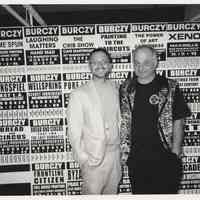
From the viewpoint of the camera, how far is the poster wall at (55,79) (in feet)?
9.02

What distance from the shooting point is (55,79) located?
280cm

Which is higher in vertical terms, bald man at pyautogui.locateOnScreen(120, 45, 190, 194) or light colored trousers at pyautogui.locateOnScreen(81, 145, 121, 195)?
bald man at pyautogui.locateOnScreen(120, 45, 190, 194)

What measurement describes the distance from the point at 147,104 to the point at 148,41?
38.4 inches

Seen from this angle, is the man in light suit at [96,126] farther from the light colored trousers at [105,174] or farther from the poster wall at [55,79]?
the poster wall at [55,79]

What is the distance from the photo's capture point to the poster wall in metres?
2.75

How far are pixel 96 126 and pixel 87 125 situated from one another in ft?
0.26

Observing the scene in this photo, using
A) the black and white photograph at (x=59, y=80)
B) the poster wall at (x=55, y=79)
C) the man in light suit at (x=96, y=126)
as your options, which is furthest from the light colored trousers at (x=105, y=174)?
the poster wall at (x=55, y=79)

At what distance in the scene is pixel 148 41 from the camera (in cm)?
278

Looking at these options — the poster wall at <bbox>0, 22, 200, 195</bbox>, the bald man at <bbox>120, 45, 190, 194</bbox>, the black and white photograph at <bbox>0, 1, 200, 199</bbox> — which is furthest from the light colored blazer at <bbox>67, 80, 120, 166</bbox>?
the poster wall at <bbox>0, 22, 200, 195</bbox>

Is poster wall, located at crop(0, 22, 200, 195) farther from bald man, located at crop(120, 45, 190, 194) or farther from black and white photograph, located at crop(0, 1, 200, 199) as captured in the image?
bald man, located at crop(120, 45, 190, 194)

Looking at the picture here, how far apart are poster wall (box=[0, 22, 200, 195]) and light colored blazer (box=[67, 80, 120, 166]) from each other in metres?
0.72

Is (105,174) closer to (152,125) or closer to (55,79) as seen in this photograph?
(152,125)

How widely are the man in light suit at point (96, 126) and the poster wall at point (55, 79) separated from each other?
0.66 meters

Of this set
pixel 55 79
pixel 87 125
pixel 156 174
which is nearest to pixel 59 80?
pixel 55 79
